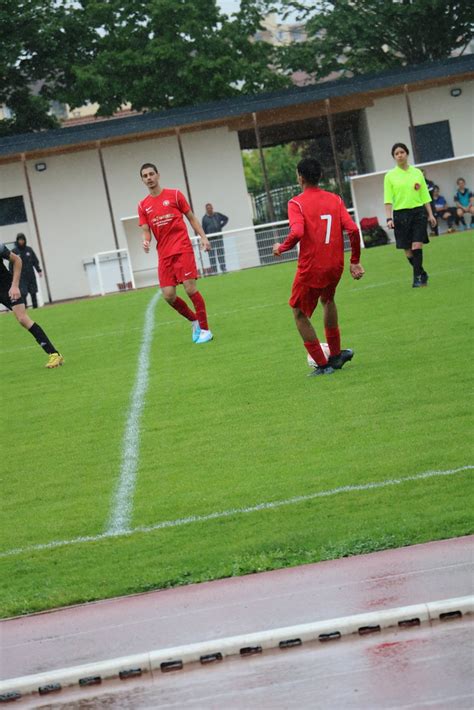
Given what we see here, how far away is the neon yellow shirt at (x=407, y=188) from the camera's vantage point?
1788 centimetres

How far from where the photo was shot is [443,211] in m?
36.0

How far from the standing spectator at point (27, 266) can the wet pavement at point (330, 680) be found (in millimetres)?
26101

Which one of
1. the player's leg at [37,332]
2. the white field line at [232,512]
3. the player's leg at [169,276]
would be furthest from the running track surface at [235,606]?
the player's leg at [169,276]

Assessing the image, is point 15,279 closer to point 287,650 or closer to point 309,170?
point 309,170

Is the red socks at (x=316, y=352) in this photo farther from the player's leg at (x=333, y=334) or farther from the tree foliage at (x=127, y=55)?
the tree foliage at (x=127, y=55)

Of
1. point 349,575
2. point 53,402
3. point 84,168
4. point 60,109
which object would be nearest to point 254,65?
point 84,168

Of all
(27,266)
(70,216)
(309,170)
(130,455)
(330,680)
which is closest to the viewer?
(330,680)

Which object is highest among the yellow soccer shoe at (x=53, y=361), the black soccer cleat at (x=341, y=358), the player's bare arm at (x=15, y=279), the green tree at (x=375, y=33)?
the green tree at (x=375, y=33)

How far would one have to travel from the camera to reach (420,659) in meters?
4.49

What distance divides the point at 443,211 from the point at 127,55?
815 inches

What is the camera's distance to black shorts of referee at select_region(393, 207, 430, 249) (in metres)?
17.8

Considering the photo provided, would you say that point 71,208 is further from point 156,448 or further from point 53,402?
point 156,448

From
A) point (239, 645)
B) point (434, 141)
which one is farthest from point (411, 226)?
point (434, 141)

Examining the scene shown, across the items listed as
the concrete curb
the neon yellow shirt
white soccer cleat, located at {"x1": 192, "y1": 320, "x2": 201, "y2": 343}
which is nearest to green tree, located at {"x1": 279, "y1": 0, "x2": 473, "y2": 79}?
the neon yellow shirt
